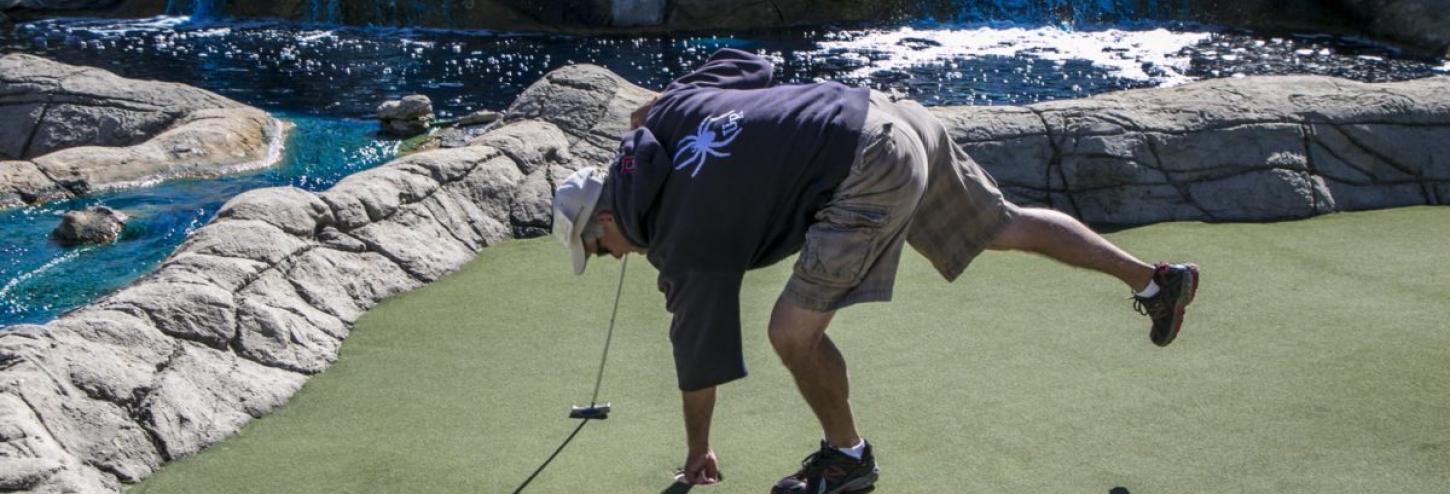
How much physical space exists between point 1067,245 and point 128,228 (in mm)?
5365

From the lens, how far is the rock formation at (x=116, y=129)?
805 cm

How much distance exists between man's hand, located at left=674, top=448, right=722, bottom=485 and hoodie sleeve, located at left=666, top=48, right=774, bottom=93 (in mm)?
821

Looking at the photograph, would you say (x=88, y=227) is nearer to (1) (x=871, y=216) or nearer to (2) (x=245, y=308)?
(2) (x=245, y=308)

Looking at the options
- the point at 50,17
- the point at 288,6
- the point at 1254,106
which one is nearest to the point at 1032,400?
the point at 1254,106

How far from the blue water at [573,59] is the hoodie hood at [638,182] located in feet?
19.5

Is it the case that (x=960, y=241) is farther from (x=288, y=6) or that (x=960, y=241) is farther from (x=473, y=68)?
(x=288, y=6)

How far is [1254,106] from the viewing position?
20.4 ft

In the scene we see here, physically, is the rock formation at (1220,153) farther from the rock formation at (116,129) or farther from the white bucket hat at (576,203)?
the rock formation at (116,129)

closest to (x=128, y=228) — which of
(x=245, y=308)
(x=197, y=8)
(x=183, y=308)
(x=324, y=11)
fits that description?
(x=245, y=308)

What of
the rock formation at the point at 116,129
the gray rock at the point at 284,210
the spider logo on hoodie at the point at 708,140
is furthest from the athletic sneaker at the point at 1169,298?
the rock formation at the point at 116,129

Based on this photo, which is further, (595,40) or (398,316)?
(595,40)

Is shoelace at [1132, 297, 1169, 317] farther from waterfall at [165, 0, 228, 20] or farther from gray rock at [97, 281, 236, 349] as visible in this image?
waterfall at [165, 0, 228, 20]

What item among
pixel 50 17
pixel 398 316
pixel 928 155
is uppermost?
pixel 928 155

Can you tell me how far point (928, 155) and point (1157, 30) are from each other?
11988mm
